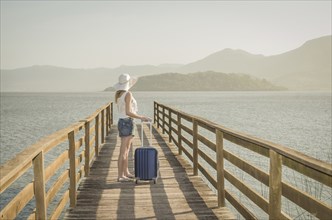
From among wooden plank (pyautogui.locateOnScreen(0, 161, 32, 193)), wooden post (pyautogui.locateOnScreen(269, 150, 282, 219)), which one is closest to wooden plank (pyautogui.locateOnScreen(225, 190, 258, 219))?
wooden post (pyautogui.locateOnScreen(269, 150, 282, 219))

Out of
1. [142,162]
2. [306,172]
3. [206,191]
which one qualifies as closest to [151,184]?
[142,162]

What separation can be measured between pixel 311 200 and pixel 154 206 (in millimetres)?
3402

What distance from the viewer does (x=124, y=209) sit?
5.84m

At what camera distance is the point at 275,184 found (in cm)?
362

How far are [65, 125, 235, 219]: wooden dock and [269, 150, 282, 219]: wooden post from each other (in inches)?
70.5

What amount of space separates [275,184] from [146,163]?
376 centimetres

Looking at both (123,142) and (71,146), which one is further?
(123,142)

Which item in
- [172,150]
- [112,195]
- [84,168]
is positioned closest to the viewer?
[112,195]

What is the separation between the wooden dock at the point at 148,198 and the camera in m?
5.57

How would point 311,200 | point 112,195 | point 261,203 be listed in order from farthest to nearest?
point 112,195 < point 261,203 < point 311,200

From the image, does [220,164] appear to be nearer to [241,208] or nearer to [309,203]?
[241,208]

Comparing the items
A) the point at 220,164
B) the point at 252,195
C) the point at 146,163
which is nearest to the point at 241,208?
the point at 252,195

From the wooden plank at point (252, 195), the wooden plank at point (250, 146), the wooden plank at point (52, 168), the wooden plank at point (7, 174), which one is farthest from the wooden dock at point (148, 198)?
the wooden plank at point (7, 174)

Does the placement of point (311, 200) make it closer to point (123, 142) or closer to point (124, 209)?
point (124, 209)
